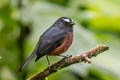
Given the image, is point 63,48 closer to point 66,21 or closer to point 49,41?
point 49,41

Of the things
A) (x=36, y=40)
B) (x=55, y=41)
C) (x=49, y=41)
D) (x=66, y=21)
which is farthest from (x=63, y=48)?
(x=36, y=40)

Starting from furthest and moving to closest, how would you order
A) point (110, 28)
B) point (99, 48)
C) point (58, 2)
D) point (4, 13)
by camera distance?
point (110, 28) → point (58, 2) → point (4, 13) → point (99, 48)

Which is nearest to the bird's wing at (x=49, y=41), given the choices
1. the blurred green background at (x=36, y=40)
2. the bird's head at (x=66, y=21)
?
the bird's head at (x=66, y=21)

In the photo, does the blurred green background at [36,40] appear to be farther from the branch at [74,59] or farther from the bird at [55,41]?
the branch at [74,59]

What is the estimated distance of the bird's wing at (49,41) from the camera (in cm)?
360

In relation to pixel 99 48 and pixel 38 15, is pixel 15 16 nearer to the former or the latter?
pixel 38 15

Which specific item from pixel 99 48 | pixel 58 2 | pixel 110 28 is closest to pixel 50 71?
pixel 99 48

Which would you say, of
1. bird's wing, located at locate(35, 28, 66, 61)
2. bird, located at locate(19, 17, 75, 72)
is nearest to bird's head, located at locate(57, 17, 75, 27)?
bird, located at locate(19, 17, 75, 72)

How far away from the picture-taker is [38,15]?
222 inches

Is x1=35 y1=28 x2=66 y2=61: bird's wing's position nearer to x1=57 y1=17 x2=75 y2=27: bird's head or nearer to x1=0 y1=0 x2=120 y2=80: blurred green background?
x1=57 y1=17 x2=75 y2=27: bird's head

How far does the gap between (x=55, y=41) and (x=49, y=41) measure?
0.13m

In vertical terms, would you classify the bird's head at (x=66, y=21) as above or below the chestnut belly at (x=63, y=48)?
above

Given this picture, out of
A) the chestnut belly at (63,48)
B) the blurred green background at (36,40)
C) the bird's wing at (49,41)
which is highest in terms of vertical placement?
the bird's wing at (49,41)

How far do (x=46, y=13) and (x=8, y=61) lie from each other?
755mm
